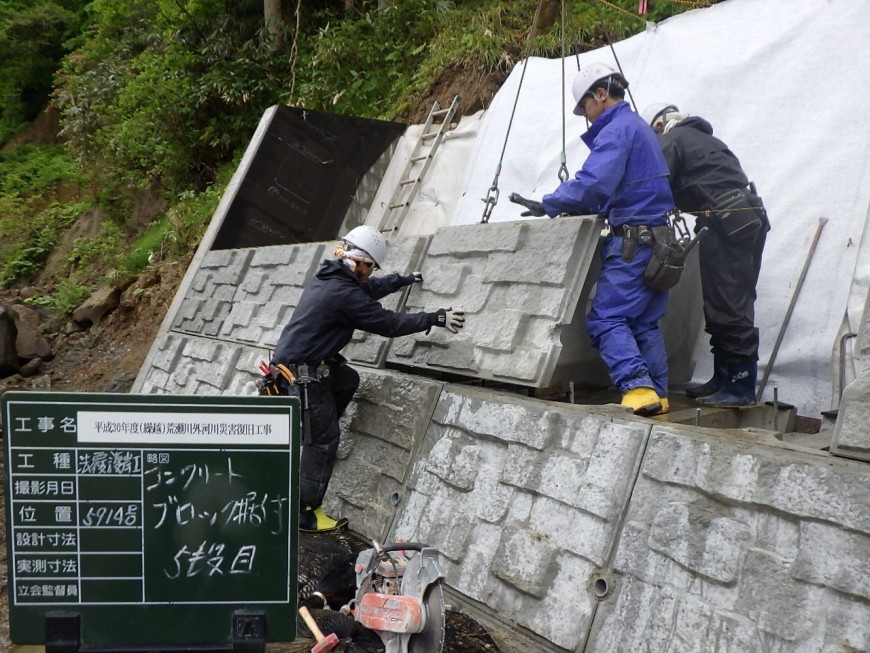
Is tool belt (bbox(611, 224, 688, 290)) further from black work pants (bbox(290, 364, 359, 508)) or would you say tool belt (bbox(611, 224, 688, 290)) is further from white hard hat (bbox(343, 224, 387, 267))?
black work pants (bbox(290, 364, 359, 508))

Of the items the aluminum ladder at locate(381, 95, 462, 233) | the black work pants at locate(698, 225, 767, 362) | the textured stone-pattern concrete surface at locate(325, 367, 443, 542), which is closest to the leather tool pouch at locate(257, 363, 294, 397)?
the textured stone-pattern concrete surface at locate(325, 367, 443, 542)

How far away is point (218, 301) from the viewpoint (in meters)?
7.07

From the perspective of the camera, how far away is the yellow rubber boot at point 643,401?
382 centimetres

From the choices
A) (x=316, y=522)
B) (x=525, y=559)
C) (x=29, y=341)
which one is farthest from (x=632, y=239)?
(x=29, y=341)

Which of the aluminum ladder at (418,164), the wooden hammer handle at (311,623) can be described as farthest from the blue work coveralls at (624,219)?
the aluminum ladder at (418,164)

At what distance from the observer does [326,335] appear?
4.49 metres

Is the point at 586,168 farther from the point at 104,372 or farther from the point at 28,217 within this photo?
the point at 28,217

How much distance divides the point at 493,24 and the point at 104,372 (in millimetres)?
6123

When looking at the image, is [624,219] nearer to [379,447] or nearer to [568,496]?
[568,496]

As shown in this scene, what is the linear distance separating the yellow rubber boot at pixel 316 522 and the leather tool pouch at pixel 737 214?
277 cm

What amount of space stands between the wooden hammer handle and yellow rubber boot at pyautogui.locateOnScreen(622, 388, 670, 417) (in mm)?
1790

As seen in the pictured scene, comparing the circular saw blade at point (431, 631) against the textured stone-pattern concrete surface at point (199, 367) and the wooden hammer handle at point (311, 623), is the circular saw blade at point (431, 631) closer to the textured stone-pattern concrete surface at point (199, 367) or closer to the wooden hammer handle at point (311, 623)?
the wooden hammer handle at point (311, 623)

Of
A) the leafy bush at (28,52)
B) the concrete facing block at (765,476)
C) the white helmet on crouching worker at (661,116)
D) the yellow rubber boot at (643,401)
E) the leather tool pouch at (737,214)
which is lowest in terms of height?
the concrete facing block at (765,476)

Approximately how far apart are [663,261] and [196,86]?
33.6 feet
